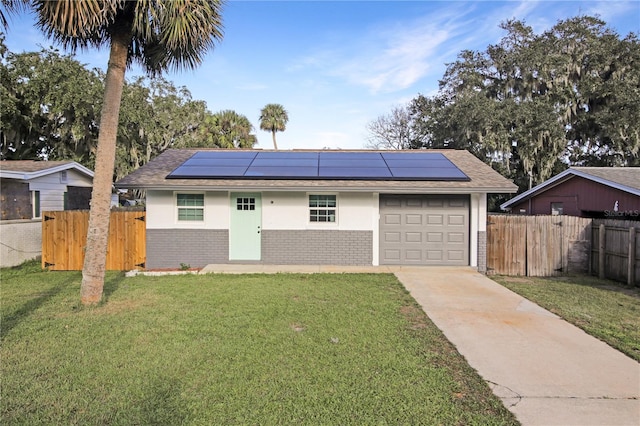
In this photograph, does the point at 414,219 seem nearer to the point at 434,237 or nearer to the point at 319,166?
the point at 434,237

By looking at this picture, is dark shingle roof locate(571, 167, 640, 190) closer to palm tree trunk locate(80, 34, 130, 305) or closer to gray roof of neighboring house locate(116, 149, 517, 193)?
gray roof of neighboring house locate(116, 149, 517, 193)

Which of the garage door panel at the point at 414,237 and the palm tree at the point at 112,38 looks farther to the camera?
the garage door panel at the point at 414,237

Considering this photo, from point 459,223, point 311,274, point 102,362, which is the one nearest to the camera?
point 102,362

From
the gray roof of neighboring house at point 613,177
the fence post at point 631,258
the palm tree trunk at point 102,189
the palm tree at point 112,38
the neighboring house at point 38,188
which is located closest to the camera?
the palm tree at point 112,38

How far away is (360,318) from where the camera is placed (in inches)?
235

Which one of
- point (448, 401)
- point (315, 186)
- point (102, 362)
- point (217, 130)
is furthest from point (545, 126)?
point (102, 362)

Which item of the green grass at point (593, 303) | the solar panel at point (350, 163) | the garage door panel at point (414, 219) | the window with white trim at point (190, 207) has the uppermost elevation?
the solar panel at point (350, 163)

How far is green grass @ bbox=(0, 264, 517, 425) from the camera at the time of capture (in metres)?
3.31

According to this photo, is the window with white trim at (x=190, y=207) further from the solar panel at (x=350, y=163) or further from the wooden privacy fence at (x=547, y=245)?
the wooden privacy fence at (x=547, y=245)

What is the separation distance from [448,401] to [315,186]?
23.3 feet

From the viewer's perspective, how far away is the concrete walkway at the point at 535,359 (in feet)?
11.5

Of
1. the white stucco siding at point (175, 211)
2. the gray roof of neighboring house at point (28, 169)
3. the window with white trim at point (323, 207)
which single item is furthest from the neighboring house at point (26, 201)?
the window with white trim at point (323, 207)

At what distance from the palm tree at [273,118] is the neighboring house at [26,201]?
19.3m

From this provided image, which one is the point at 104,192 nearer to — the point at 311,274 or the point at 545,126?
the point at 311,274
